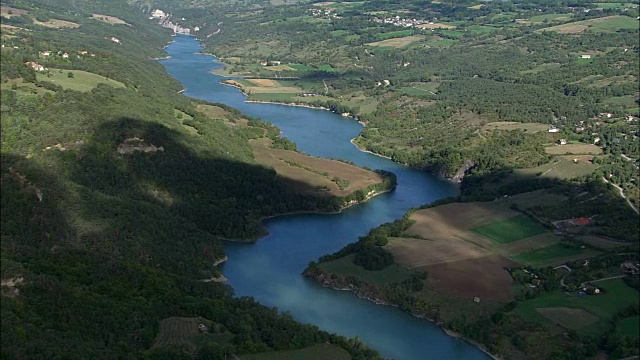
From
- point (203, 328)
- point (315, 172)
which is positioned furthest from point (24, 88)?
point (203, 328)

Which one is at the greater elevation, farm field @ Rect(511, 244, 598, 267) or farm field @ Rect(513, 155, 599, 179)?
farm field @ Rect(511, 244, 598, 267)

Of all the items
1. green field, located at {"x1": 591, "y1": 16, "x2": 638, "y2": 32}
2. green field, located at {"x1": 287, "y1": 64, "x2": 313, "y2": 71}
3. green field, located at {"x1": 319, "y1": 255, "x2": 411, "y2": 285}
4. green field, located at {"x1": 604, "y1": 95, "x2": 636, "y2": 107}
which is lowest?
green field, located at {"x1": 287, "y1": 64, "x2": 313, "y2": 71}

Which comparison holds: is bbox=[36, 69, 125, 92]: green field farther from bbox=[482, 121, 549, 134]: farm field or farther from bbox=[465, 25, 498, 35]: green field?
bbox=[465, 25, 498, 35]: green field

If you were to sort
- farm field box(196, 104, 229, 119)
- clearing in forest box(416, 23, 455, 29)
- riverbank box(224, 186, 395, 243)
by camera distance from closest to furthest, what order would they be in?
riverbank box(224, 186, 395, 243) → farm field box(196, 104, 229, 119) → clearing in forest box(416, 23, 455, 29)

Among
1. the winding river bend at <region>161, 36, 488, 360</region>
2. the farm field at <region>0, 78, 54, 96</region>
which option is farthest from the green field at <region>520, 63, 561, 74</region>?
the farm field at <region>0, 78, 54, 96</region>

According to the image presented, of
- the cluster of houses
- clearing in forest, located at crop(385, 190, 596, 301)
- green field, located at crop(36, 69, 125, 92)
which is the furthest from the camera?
green field, located at crop(36, 69, 125, 92)

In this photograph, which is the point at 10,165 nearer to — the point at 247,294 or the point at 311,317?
the point at 247,294

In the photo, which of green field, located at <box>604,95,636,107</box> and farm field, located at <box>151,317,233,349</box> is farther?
green field, located at <box>604,95,636,107</box>

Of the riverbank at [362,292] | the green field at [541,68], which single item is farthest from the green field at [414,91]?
the riverbank at [362,292]
